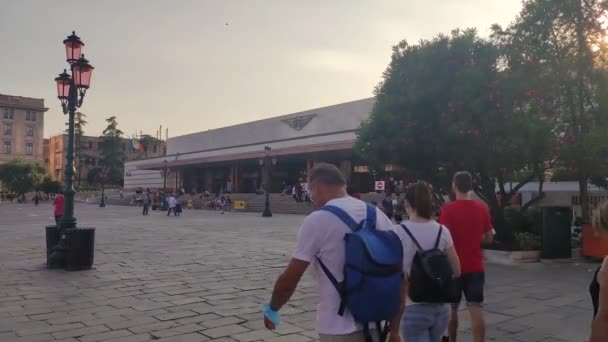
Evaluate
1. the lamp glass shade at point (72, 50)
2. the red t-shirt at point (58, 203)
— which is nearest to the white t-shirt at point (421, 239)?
the lamp glass shade at point (72, 50)

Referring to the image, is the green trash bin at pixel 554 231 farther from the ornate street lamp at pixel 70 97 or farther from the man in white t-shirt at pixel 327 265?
the ornate street lamp at pixel 70 97

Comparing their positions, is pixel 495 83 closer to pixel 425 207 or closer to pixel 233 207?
pixel 425 207

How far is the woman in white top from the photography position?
3.21m

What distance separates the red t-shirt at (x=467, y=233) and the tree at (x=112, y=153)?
9320 cm

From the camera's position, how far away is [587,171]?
1057cm

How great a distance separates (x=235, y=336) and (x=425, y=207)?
255cm

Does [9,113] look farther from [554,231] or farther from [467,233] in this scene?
[467,233]

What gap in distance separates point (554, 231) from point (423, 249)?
8.49 m

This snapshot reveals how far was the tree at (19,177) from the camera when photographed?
71.1m

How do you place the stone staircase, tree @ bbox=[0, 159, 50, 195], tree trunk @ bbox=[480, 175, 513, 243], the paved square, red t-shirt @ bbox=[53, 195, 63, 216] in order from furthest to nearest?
1. tree @ bbox=[0, 159, 50, 195]
2. the stone staircase
3. red t-shirt @ bbox=[53, 195, 63, 216]
4. tree trunk @ bbox=[480, 175, 513, 243]
5. the paved square

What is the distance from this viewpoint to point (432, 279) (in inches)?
124

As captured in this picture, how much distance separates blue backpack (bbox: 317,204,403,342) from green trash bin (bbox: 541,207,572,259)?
913cm

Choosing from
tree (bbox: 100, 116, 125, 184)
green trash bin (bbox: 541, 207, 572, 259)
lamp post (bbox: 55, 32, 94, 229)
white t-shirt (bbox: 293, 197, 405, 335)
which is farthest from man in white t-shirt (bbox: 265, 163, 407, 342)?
tree (bbox: 100, 116, 125, 184)

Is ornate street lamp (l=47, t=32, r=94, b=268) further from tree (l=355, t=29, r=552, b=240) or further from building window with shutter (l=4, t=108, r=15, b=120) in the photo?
building window with shutter (l=4, t=108, r=15, b=120)
